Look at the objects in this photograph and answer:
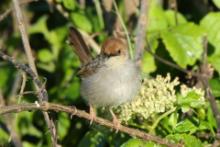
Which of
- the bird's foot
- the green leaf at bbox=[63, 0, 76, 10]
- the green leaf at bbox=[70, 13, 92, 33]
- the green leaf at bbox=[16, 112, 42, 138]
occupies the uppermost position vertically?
the green leaf at bbox=[63, 0, 76, 10]

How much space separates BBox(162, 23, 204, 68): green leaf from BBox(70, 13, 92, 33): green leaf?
2.27 feet

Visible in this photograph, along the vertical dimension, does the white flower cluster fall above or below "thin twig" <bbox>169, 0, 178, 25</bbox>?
below

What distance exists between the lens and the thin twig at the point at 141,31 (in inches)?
163

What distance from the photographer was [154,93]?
11.4ft

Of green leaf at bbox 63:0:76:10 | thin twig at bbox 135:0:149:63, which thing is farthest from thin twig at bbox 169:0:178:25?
green leaf at bbox 63:0:76:10

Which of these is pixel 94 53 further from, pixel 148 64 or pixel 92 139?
pixel 92 139

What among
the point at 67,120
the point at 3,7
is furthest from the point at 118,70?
the point at 3,7

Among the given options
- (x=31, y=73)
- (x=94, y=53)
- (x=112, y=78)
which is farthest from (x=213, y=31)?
(x=31, y=73)

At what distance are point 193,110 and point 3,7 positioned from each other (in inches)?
98.9

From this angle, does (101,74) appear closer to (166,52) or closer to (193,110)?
(193,110)

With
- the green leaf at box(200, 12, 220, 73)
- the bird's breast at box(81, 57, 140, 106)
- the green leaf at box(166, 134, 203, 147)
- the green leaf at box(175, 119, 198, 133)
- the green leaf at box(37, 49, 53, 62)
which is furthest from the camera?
the green leaf at box(37, 49, 53, 62)

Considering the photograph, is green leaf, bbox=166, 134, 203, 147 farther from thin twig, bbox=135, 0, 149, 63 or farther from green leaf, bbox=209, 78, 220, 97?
thin twig, bbox=135, 0, 149, 63

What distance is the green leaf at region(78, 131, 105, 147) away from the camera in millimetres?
3955

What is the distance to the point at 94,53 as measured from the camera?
15.5ft
